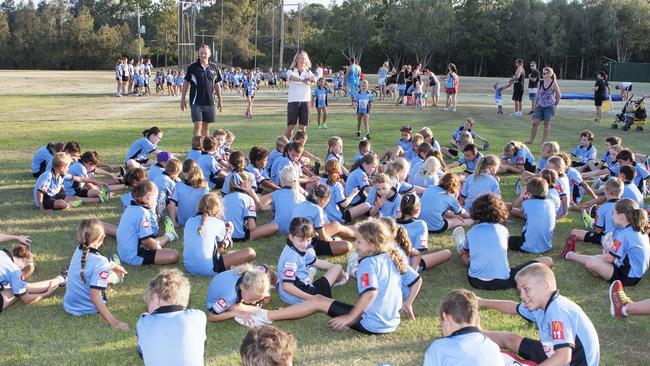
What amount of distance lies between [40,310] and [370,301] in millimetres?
2947

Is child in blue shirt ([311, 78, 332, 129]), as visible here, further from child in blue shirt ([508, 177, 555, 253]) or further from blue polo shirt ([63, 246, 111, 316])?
blue polo shirt ([63, 246, 111, 316])

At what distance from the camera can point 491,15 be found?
61469 mm

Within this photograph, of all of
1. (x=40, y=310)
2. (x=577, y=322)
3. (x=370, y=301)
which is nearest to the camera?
(x=577, y=322)

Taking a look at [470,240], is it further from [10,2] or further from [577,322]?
[10,2]

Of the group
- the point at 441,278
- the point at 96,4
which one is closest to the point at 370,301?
the point at 441,278

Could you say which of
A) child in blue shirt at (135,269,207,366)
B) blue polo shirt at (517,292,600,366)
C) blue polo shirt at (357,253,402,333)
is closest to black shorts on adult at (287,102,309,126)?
blue polo shirt at (357,253,402,333)

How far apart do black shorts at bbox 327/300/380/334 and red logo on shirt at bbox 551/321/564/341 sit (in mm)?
1521

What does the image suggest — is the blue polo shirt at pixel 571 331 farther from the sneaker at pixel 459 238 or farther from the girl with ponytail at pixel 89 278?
the girl with ponytail at pixel 89 278

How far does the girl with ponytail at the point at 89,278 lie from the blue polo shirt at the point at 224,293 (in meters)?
0.73

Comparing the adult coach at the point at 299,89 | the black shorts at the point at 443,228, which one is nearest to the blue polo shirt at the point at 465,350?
the black shorts at the point at 443,228

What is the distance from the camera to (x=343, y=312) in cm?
489

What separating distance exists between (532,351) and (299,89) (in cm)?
876

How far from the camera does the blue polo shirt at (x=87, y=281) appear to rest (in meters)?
4.81

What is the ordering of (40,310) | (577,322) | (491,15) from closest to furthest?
(577,322) → (40,310) → (491,15)
